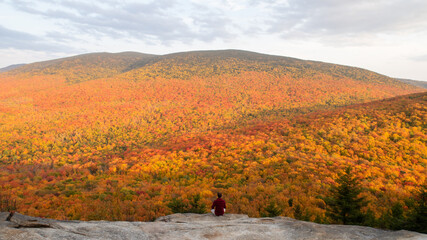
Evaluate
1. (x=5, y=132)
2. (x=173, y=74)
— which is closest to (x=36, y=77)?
(x=173, y=74)

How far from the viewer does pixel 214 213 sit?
9.09 m

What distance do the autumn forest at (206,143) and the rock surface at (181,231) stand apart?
9.49 feet

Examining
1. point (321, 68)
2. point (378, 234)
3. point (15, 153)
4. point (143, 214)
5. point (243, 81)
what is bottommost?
point (15, 153)

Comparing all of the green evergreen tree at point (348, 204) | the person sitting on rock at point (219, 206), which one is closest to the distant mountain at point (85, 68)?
the person sitting on rock at point (219, 206)

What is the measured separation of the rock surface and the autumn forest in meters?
2.89

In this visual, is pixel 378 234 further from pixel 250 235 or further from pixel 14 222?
pixel 14 222

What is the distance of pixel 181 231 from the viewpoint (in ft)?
21.7

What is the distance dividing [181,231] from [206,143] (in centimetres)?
2594

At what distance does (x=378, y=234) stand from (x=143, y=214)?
Answer: 9.60m

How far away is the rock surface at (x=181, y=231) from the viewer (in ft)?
17.2

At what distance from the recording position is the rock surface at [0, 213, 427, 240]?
523 cm

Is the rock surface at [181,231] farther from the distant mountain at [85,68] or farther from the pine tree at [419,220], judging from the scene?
the distant mountain at [85,68]

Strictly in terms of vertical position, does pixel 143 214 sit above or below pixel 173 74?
below

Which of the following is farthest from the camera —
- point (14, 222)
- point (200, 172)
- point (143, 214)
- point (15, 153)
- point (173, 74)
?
point (173, 74)
